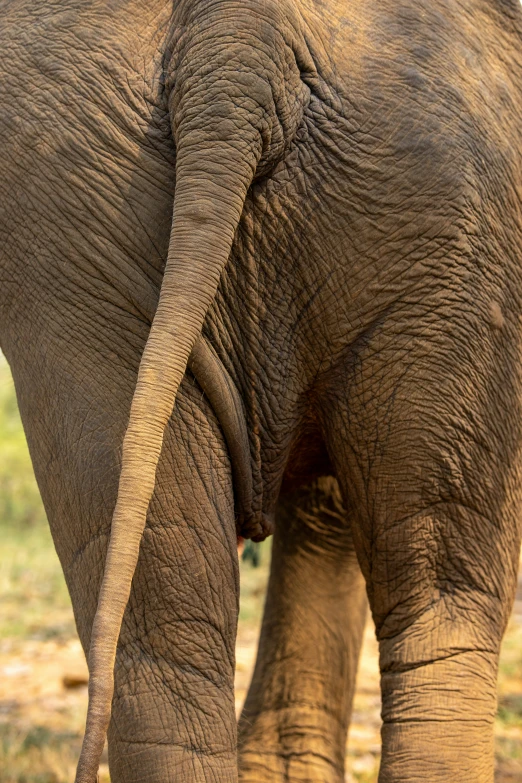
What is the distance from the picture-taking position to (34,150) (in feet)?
7.16

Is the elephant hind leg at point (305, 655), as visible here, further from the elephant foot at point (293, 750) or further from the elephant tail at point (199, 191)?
the elephant tail at point (199, 191)

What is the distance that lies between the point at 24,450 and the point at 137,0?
7.79 metres

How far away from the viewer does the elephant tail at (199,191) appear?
6.52 ft

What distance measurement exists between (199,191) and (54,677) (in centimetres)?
355

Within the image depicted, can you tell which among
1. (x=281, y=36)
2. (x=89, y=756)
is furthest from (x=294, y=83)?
(x=89, y=756)

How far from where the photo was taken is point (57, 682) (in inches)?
198

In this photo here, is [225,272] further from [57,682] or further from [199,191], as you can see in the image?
[57,682]

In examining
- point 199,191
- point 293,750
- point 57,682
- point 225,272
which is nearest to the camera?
point 199,191

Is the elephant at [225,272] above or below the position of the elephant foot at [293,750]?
above

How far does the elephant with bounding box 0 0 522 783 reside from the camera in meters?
2.11

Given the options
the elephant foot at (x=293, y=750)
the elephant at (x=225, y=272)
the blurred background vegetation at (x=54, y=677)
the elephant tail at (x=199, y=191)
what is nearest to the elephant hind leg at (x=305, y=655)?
the elephant foot at (x=293, y=750)

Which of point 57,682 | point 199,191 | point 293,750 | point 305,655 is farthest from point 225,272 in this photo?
point 57,682

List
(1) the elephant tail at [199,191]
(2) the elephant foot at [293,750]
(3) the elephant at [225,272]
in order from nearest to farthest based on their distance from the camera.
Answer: (1) the elephant tail at [199,191] < (3) the elephant at [225,272] < (2) the elephant foot at [293,750]

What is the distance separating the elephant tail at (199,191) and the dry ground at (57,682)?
85.8 inches
